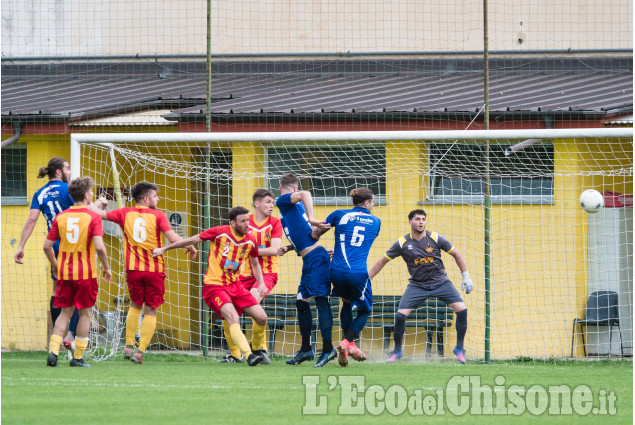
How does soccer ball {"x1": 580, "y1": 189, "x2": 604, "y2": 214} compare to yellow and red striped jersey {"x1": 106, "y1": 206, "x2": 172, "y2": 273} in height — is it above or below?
above

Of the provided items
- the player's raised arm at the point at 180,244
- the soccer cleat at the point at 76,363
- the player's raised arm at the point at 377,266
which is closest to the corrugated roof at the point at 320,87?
the player's raised arm at the point at 377,266

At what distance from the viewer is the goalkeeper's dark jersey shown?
388 inches

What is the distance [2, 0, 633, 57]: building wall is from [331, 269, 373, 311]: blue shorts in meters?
6.51

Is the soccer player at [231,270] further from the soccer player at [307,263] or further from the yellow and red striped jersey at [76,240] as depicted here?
Answer: the yellow and red striped jersey at [76,240]

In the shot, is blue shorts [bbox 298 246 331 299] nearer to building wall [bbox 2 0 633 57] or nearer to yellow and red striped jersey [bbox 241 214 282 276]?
yellow and red striped jersey [bbox 241 214 282 276]

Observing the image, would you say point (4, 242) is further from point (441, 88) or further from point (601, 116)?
point (601, 116)

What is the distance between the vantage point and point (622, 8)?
14.5m

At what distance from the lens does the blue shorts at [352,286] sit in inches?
339

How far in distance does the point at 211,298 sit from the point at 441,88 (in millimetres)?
5526

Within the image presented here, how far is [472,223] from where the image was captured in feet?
36.8

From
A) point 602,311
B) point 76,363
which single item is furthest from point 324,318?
point 602,311

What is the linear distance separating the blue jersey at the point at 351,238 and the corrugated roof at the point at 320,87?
275cm

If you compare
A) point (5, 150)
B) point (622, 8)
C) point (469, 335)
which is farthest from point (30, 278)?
point (622, 8)

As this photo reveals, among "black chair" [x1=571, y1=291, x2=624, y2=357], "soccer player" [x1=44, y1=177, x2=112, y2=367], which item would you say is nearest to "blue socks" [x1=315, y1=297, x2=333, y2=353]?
"soccer player" [x1=44, y1=177, x2=112, y2=367]
